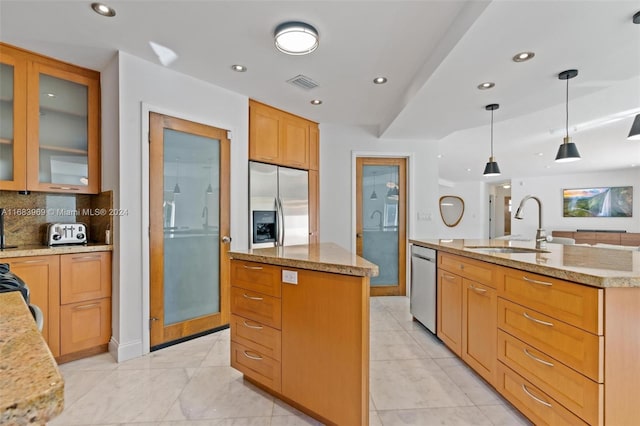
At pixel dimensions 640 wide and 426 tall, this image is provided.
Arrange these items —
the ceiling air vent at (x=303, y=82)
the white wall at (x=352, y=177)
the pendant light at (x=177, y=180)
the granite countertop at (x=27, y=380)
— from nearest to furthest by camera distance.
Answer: the granite countertop at (x=27, y=380) < the pendant light at (x=177, y=180) < the ceiling air vent at (x=303, y=82) < the white wall at (x=352, y=177)

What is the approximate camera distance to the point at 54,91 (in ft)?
8.32

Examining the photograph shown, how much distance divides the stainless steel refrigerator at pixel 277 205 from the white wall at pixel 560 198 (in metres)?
7.85

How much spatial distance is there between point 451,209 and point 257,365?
423 inches

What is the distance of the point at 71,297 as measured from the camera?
236cm

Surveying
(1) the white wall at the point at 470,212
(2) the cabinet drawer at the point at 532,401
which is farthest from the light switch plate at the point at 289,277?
(1) the white wall at the point at 470,212

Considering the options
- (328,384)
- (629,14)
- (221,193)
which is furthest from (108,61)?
(629,14)

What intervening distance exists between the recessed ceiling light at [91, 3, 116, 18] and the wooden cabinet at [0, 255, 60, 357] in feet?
5.68

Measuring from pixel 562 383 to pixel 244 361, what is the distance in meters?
1.74

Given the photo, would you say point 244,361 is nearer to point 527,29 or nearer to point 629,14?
point 527,29

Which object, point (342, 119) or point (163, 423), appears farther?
point (342, 119)

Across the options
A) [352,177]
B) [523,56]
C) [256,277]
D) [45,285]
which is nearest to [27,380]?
[256,277]

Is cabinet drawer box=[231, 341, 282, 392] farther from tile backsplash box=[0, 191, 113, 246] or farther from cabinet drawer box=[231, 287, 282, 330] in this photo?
tile backsplash box=[0, 191, 113, 246]

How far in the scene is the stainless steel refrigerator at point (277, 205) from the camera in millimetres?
3479

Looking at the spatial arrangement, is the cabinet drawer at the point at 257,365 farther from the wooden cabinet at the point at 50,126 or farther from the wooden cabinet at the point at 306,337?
the wooden cabinet at the point at 50,126
